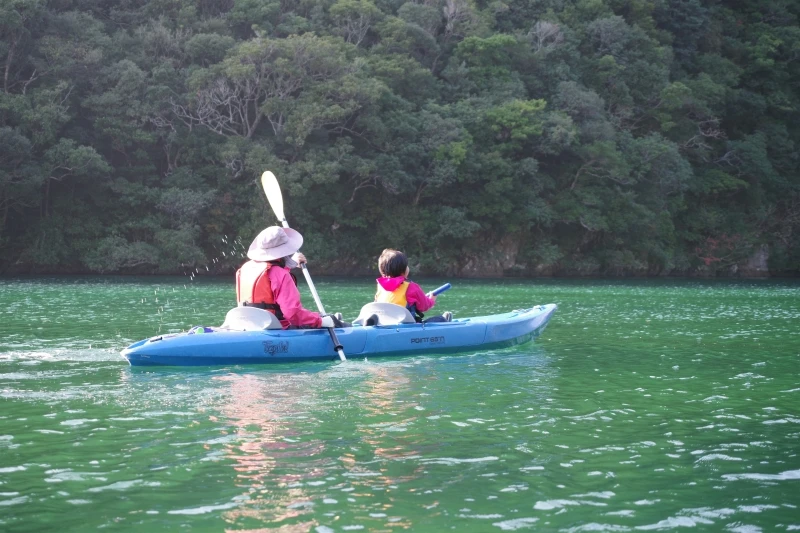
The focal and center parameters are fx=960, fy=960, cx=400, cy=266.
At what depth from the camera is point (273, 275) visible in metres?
8.49

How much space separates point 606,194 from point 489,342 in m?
26.5

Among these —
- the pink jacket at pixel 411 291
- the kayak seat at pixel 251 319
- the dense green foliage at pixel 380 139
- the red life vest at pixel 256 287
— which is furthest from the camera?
the dense green foliage at pixel 380 139

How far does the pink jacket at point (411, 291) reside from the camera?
380 inches

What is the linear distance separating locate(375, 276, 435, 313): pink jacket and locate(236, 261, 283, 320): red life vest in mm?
1324

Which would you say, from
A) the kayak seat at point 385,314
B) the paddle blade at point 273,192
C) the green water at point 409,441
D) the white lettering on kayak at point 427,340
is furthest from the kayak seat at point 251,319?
the paddle blade at point 273,192

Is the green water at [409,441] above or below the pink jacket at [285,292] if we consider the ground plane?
below

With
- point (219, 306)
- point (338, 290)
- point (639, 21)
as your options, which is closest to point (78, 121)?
point (338, 290)

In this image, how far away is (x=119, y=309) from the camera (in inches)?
632

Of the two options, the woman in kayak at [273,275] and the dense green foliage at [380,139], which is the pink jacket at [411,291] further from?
the dense green foliage at [380,139]

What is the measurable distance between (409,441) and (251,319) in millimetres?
3430

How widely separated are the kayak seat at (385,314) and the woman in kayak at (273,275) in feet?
3.05

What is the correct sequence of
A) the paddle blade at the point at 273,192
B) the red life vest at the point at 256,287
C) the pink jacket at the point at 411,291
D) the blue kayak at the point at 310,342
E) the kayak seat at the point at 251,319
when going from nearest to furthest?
the blue kayak at the point at 310,342 < the red life vest at the point at 256,287 < the kayak seat at the point at 251,319 < the pink jacket at the point at 411,291 < the paddle blade at the point at 273,192

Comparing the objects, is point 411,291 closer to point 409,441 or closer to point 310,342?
point 310,342

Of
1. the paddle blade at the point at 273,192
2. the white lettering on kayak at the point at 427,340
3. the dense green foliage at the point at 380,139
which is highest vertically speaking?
the dense green foliage at the point at 380,139
